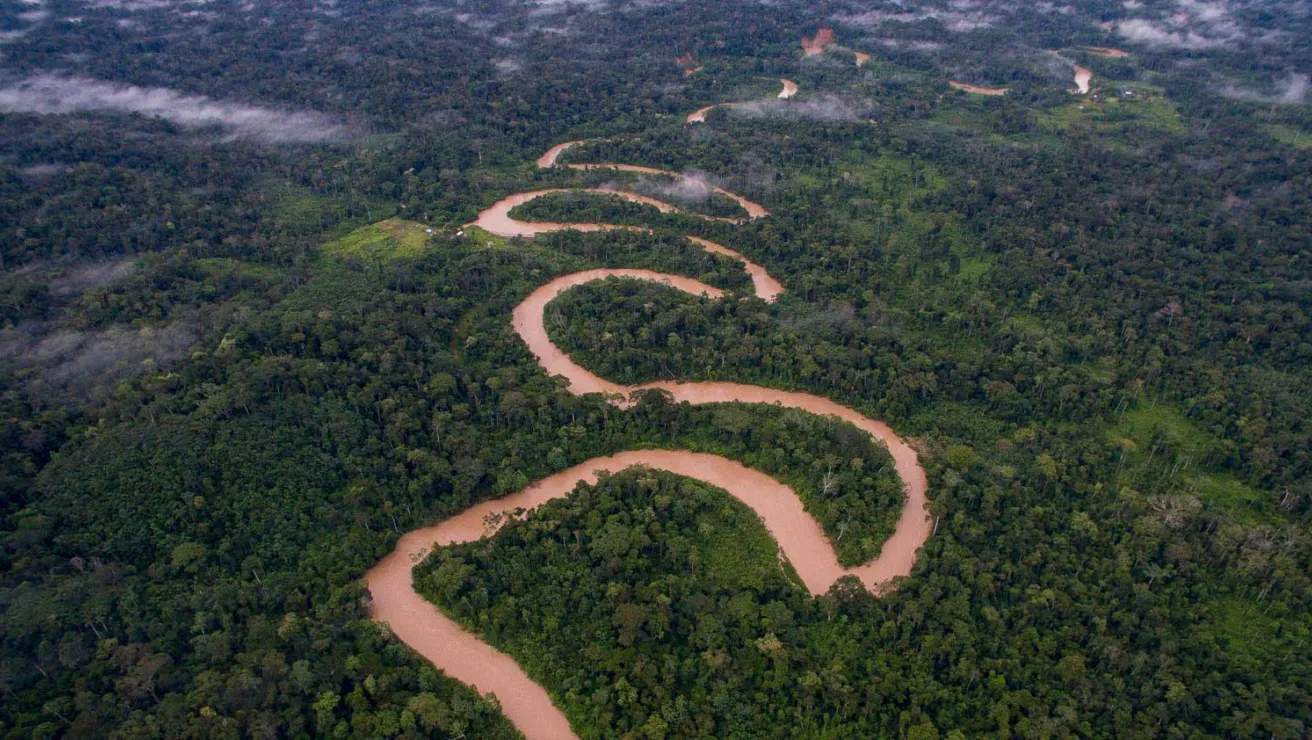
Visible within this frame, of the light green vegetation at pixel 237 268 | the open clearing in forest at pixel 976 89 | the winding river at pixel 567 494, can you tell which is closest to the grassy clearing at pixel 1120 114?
the open clearing in forest at pixel 976 89

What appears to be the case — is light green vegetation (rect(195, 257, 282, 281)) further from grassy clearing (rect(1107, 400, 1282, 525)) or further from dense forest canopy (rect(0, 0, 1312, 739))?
grassy clearing (rect(1107, 400, 1282, 525))

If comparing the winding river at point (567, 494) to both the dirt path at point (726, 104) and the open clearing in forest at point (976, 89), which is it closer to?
the dirt path at point (726, 104)

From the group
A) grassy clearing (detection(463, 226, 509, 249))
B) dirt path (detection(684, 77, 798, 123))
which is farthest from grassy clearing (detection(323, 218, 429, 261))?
dirt path (detection(684, 77, 798, 123))

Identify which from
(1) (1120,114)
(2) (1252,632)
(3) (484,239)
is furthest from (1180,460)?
(1) (1120,114)

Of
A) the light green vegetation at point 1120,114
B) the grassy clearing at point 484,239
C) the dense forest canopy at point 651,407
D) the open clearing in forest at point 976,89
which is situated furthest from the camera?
the open clearing in forest at point 976,89

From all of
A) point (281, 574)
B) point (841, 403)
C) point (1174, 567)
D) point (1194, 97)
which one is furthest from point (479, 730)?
point (1194, 97)

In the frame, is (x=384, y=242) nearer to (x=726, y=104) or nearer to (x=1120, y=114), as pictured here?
(x=726, y=104)

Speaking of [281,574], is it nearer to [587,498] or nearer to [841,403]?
[587,498]

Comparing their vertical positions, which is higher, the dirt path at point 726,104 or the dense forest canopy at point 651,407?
the dirt path at point 726,104
